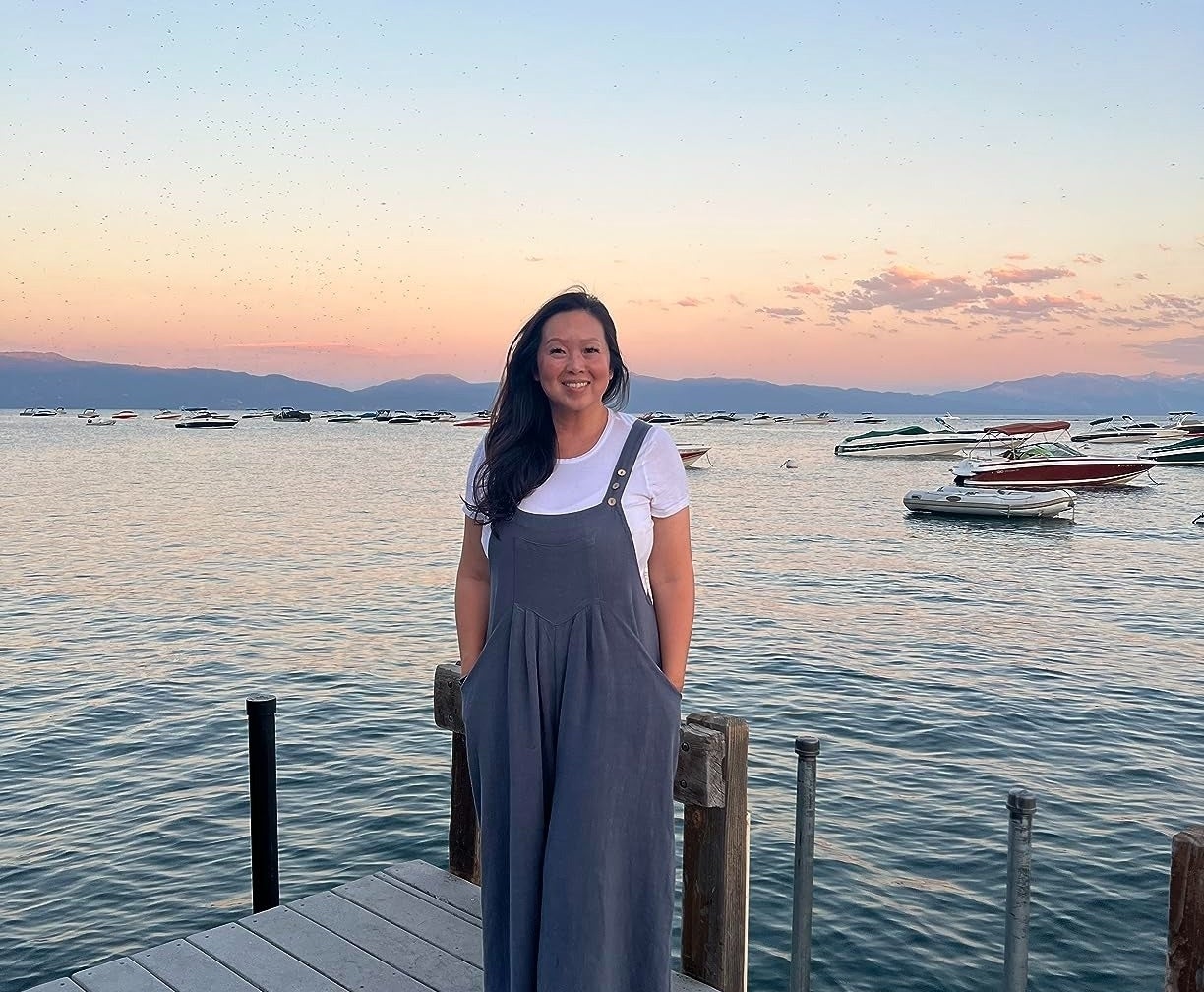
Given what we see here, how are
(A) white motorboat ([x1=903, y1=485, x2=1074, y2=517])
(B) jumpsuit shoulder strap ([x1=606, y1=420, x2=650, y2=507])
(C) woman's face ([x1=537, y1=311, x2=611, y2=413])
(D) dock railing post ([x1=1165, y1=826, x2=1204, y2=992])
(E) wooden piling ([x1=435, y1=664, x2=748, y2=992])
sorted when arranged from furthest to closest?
(A) white motorboat ([x1=903, y1=485, x2=1074, y2=517]) < (E) wooden piling ([x1=435, y1=664, x2=748, y2=992]) < (C) woman's face ([x1=537, y1=311, x2=611, y2=413]) < (B) jumpsuit shoulder strap ([x1=606, y1=420, x2=650, y2=507]) < (D) dock railing post ([x1=1165, y1=826, x2=1204, y2=992])

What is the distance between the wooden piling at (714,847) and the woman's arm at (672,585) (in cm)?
77

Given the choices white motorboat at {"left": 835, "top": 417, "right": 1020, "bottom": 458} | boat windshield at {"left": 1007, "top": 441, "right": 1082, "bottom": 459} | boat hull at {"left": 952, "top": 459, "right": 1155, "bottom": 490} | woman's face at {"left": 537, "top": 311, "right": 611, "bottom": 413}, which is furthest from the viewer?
white motorboat at {"left": 835, "top": 417, "right": 1020, "bottom": 458}

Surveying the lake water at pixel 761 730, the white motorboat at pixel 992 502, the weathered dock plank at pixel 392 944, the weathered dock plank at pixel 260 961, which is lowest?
the lake water at pixel 761 730

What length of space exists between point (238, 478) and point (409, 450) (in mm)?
49299

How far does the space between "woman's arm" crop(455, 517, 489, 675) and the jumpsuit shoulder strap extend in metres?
0.58

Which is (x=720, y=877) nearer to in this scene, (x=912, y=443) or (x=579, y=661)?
(x=579, y=661)

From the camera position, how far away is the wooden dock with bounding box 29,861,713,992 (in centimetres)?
457

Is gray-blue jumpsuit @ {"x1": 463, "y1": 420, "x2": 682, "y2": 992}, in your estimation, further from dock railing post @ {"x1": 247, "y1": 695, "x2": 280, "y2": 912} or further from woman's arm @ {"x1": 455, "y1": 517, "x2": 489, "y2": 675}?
dock railing post @ {"x1": 247, "y1": 695, "x2": 280, "y2": 912}

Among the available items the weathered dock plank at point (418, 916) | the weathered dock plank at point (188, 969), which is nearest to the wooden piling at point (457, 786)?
the weathered dock plank at point (418, 916)

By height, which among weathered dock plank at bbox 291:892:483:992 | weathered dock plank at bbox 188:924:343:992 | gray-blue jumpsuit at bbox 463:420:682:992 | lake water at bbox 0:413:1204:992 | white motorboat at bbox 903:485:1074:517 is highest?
gray-blue jumpsuit at bbox 463:420:682:992

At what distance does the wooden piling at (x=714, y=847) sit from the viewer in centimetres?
415

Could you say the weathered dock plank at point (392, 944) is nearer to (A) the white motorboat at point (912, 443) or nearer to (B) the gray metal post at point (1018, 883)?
(B) the gray metal post at point (1018, 883)

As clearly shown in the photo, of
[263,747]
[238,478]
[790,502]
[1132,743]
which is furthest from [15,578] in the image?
[238,478]

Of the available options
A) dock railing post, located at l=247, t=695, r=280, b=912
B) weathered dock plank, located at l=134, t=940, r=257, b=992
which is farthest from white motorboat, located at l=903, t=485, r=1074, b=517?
weathered dock plank, located at l=134, t=940, r=257, b=992
